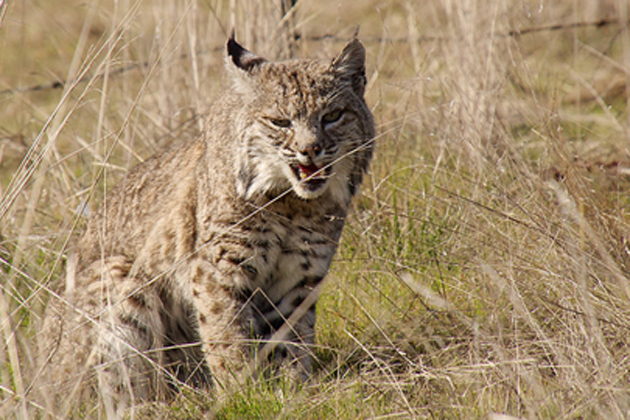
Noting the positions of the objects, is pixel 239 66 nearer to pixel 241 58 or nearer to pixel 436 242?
pixel 241 58

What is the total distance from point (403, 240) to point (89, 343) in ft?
6.24

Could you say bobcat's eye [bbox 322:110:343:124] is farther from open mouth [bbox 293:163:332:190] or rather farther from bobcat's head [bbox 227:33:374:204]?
open mouth [bbox 293:163:332:190]

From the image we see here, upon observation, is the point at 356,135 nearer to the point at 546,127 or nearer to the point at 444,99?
the point at 546,127

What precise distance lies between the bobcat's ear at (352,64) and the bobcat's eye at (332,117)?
0.20 metres

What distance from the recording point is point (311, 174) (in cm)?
362

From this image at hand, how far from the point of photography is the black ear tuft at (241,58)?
3.85 metres

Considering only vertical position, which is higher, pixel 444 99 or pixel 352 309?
pixel 444 99

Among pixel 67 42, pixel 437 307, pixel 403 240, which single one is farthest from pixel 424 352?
pixel 67 42

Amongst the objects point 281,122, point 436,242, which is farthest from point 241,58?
point 436,242

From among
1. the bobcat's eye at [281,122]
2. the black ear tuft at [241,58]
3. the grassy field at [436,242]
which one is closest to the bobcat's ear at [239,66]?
the black ear tuft at [241,58]

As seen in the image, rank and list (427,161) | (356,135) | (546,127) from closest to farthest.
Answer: (546,127), (356,135), (427,161)

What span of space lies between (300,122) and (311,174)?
0.26 m

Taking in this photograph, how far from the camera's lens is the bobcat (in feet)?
12.1

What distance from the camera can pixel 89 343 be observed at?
149 inches
